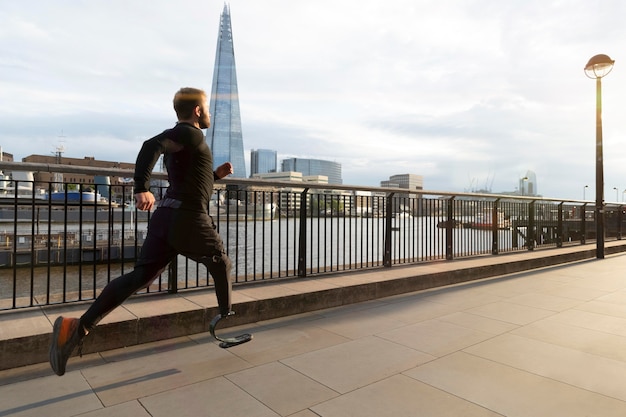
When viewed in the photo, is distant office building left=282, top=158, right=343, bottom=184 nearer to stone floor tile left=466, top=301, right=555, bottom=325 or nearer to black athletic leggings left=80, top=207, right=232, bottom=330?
stone floor tile left=466, top=301, right=555, bottom=325

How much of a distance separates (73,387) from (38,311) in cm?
125

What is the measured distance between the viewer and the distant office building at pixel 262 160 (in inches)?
6895

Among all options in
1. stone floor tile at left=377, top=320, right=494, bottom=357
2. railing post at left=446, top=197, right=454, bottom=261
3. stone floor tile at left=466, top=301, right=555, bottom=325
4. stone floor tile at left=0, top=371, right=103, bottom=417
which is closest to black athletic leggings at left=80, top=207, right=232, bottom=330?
stone floor tile at left=0, top=371, right=103, bottom=417

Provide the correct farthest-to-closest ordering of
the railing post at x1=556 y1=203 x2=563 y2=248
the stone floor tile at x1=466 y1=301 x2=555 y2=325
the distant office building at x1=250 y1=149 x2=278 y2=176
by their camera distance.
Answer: the distant office building at x1=250 y1=149 x2=278 y2=176
the railing post at x1=556 y1=203 x2=563 y2=248
the stone floor tile at x1=466 y1=301 x2=555 y2=325

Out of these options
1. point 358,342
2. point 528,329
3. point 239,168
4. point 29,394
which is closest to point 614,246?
point 528,329

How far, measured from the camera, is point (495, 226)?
8227 mm

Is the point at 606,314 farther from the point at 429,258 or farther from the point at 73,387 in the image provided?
the point at 73,387

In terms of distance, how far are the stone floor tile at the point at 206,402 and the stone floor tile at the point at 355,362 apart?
49cm

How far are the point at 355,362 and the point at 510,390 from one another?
98 cm

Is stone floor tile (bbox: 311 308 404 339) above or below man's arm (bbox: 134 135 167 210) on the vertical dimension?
below

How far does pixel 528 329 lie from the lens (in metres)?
3.64

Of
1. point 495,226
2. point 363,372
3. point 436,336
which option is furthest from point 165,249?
point 495,226

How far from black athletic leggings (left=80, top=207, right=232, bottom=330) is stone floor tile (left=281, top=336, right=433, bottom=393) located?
94 centimetres

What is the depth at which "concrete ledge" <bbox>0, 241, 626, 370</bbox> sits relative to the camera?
2.74 m
